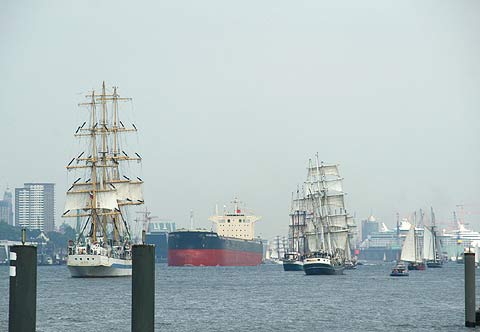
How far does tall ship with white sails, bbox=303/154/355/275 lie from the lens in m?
140

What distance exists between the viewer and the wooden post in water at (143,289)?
21.0m

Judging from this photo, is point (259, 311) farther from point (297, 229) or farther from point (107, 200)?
point (297, 229)

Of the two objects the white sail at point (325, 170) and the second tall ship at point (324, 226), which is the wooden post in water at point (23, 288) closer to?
the second tall ship at point (324, 226)

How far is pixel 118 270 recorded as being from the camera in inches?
5005

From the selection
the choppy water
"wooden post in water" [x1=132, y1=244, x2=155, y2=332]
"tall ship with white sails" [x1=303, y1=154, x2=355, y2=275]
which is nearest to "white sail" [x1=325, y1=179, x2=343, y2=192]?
"tall ship with white sails" [x1=303, y1=154, x2=355, y2=275]

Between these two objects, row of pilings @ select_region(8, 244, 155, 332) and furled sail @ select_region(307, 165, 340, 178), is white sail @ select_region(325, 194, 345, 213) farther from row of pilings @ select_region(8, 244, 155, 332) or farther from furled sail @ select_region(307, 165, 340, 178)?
row of pilings @ select_region(8, 244, 155, 332)

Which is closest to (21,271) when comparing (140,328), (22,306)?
(22,306)

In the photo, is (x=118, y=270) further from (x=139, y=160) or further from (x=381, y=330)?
(x=381, y=330)

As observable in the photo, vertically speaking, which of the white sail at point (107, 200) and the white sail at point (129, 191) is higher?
the white sail at point (129, 191)

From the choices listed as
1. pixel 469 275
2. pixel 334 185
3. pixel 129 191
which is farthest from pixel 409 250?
pixel 469 275

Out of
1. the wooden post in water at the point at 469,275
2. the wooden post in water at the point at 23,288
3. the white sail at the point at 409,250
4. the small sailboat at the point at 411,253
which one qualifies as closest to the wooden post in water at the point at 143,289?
the wooden post in water at the point at 23,288

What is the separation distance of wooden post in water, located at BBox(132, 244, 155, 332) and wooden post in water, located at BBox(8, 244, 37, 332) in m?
2.13

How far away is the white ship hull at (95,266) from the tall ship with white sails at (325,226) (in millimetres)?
25369

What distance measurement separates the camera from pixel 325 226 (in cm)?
16025
